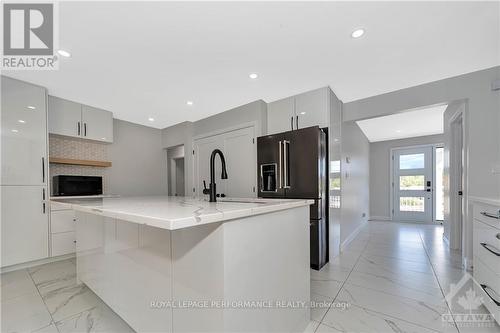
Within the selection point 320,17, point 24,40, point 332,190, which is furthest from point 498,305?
point 24,40

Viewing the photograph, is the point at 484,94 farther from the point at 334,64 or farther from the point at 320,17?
the point at 320,17

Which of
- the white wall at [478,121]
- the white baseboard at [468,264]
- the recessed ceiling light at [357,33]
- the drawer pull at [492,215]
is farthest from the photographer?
the white baseboard at [468,264]

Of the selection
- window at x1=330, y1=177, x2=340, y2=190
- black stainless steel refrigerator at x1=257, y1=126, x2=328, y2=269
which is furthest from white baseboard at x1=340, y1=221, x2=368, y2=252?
window at x1=330, y1=177, x2=340, y2=190

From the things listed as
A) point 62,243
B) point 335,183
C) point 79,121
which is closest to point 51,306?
point 62,243

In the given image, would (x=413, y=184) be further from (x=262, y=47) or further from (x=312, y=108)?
(x=262, y=47)

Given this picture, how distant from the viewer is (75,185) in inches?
127

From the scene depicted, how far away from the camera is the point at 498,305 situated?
55.4 inches

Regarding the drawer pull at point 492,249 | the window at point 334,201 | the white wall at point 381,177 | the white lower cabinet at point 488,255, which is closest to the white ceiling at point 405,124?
the white wall at point 381,177

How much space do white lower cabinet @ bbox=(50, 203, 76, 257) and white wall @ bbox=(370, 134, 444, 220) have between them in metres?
7.12

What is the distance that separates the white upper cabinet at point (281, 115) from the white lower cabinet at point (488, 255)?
7.13ft

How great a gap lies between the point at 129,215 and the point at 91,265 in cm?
156

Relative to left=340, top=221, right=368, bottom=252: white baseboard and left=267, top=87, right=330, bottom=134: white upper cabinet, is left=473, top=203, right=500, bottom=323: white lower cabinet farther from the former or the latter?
left=267, top=87, right=330, bottom=134: white upper cabinet

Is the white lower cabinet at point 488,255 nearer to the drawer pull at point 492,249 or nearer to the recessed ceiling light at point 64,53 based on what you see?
the drawer pull at point 492,249

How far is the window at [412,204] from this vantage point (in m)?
5.51
